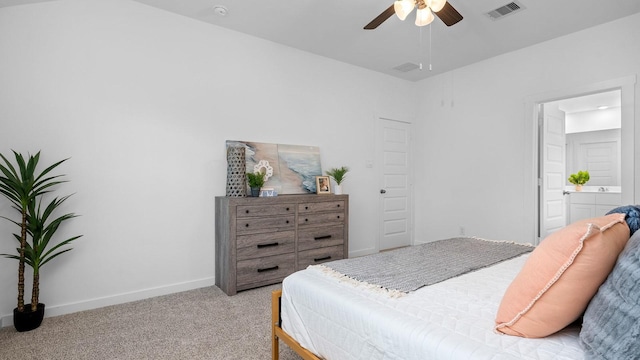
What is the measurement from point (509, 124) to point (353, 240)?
2547 millimetres

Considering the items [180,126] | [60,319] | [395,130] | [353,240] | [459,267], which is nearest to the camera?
[459,267]

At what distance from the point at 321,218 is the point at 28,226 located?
8.27ft

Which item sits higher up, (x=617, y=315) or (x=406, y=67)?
(x=406, y=67)

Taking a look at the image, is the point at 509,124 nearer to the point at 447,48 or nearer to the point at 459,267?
the point at 447,48

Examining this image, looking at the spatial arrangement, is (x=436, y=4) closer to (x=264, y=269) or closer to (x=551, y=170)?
(x=264, y=269)

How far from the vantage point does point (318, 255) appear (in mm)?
3590

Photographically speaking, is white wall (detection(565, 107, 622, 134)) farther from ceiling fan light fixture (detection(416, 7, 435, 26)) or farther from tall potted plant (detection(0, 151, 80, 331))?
tall potted plant (detection(0, 151, 80, 331))

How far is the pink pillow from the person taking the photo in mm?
996

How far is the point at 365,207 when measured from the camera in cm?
461

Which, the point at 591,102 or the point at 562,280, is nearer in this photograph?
the point at 562,280

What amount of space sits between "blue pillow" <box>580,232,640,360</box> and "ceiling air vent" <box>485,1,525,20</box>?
2.76 m

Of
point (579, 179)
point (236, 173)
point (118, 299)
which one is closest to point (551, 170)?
point (579, 179)

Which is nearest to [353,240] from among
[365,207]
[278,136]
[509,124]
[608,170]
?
[365,207]

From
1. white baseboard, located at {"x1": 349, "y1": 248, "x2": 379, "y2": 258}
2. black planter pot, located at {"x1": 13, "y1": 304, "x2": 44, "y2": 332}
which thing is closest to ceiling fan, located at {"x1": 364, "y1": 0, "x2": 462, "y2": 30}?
white baseboard, located at {"x1": 349, "y1": 248, "x2": 379, "y2": 258}
